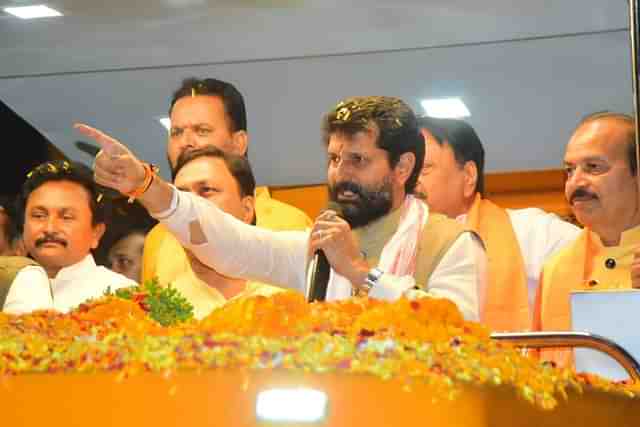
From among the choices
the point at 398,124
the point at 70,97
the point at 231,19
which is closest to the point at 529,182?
the point at 398,124

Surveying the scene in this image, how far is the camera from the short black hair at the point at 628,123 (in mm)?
2633

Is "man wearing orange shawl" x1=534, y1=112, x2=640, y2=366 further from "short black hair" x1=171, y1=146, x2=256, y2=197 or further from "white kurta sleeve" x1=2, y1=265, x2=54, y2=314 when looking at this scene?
"white kurta sleeve" x1=2, y1=265, x2=54, y2=314

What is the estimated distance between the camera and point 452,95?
3.08 m

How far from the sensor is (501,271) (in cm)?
279

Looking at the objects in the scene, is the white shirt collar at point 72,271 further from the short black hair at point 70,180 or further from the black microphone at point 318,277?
the black microphone at point 318,277

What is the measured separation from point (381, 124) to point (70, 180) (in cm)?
82

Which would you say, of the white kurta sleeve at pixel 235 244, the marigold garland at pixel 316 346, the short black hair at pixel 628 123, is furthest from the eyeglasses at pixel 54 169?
the marigold garland at pixel 316 346

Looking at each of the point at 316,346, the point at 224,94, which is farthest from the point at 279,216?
the point at 316,346

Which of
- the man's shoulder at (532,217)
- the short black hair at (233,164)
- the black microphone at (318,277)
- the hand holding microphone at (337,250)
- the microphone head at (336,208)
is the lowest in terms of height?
the black microphone at (318,277)

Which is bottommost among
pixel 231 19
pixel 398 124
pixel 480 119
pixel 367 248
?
pixel 367 248

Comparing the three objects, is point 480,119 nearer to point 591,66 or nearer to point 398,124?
point 591,66

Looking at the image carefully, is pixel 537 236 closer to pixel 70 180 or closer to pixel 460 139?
pixel 460 139

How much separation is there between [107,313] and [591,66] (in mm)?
1742

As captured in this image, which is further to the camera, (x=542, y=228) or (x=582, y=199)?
(x=542, y=228)
